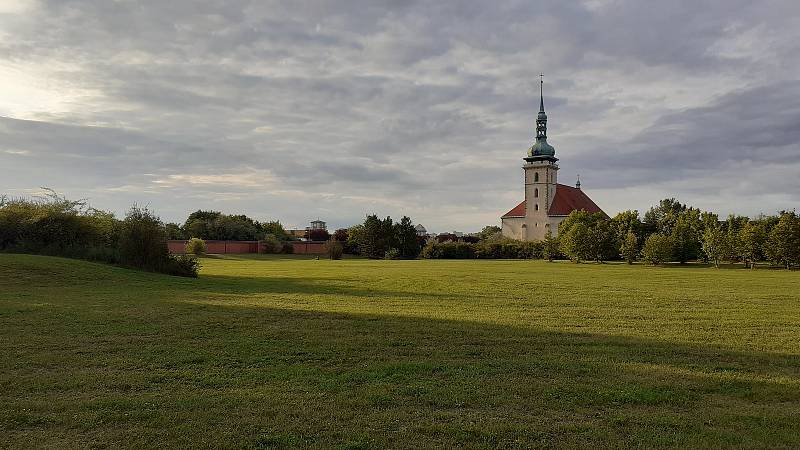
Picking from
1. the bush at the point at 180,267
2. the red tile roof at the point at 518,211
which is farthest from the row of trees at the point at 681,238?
the bush at the point at 180,267

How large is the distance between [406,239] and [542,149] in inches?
1443

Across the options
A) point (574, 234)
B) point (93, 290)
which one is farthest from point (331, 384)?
point (574, 234)

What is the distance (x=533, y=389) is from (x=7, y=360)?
8.58 m

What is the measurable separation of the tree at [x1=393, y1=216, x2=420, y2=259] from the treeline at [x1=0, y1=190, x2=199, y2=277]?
206ft

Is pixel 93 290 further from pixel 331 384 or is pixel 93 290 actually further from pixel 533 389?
pixel 533 389

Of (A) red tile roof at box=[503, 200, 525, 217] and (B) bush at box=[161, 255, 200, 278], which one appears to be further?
(A) red tile roof at box=[503, 200, 525, 217]

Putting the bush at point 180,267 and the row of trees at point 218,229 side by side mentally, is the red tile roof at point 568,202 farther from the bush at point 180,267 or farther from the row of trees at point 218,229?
the bush at point 180,267

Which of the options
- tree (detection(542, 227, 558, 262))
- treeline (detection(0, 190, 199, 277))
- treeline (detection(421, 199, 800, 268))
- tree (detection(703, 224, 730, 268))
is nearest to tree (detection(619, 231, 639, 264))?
treeline (detection(421, 199, 800, 268))

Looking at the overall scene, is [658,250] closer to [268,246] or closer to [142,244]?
[142,244]

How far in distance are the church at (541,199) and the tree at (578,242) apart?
34965 millimetres

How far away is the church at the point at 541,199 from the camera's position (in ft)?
374

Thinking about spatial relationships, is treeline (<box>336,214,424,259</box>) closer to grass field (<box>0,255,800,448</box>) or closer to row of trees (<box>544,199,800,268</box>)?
row of trees (<box>544,199,800,268</box>)

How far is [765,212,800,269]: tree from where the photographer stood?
56344 mm

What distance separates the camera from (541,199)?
115 m
